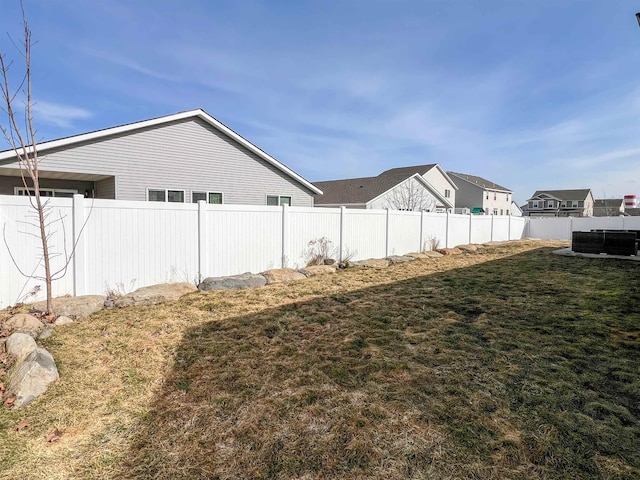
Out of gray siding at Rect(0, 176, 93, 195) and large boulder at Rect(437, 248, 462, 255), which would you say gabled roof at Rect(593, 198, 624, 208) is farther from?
gray siding at Rect(0, 176, 93, 195)

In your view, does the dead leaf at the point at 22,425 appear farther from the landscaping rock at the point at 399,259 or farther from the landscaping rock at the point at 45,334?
the landscaping rock at the point at 399,259

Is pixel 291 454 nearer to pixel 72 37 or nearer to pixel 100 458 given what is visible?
pixel 100 458

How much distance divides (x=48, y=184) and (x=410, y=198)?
22949 millimetres

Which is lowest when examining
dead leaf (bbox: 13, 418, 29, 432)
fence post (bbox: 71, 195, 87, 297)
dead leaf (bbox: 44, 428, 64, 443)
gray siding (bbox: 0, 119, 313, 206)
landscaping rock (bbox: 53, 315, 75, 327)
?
dead leaf (bbox: 13, 418, 29, 432)

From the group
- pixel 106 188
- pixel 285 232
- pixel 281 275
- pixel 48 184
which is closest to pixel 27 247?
pixel 281 275

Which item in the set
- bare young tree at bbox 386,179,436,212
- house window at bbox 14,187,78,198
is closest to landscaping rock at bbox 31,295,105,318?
house window at bbox 14,187,78,198

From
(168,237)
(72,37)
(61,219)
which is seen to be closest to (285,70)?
(72,37)

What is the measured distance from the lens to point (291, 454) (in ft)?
7.32

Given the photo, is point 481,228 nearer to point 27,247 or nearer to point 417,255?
point 417,255

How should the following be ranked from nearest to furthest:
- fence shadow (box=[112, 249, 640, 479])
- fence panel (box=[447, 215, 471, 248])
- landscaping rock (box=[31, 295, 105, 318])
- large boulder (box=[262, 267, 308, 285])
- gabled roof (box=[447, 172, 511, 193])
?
fence shadow (box=[112, 249, 640, 479])
landscaping rock (box=[31, 295, 105, 318])
large boulder (box=[262, 267, 308, 285])
fence panel (box=[447, 215, 471, 248])
gabled roof (box=[447, 172, 511, 193])

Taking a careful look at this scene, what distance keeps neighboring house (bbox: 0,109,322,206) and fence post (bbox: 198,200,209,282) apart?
15.1ft

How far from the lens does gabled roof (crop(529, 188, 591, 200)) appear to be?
2096 inches

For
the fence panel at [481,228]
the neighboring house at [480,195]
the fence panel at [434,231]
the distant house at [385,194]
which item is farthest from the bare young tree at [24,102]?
the neighboring house at [480,195]

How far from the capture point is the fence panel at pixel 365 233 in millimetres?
10195
